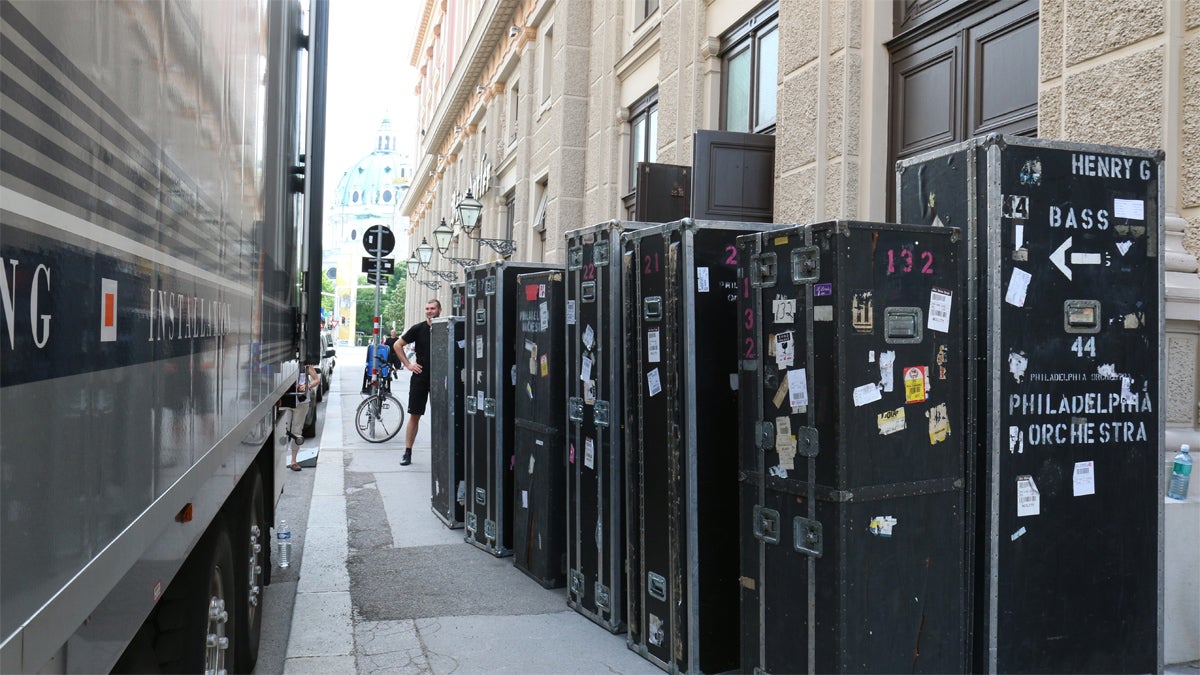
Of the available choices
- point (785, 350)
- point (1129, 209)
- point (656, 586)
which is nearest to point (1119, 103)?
point (1129, 209)

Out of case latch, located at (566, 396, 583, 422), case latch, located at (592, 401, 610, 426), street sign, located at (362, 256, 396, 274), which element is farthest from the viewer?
street sign, located at (362, 256, 396, 274)

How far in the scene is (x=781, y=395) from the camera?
159 inches

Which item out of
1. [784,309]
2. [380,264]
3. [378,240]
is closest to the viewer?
[784,309]

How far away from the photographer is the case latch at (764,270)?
4.05m

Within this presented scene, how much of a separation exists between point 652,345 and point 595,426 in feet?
2.90

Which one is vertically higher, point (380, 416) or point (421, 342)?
point (421, 342)

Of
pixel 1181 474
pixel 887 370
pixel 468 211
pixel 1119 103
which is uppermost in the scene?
pixel 468 211

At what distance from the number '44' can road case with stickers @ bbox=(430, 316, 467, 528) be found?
195 inches

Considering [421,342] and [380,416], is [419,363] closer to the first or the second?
[421,342]

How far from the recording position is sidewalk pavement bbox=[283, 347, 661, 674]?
16.3 ft

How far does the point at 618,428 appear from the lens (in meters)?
5.41

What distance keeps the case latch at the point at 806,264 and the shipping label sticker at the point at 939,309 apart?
493 mm

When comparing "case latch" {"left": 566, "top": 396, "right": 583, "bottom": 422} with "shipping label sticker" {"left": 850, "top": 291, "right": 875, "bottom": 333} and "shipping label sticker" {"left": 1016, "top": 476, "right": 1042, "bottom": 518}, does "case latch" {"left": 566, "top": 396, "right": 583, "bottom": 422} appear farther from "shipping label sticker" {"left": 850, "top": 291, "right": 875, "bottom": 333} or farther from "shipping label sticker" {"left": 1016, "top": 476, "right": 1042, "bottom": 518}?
"shipping label sticker" {"left": 1016, "top": 476, "right": 1042, "bottom": 518}

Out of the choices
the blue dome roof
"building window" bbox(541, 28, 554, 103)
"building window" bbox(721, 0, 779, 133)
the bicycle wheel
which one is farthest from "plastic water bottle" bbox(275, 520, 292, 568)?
the blue dome roof
